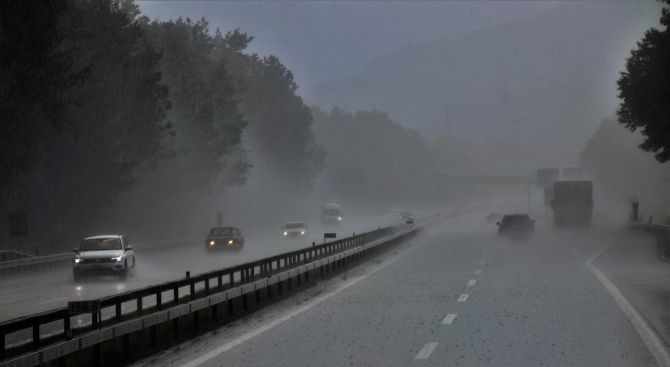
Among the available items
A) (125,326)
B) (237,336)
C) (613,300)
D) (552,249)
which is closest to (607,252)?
(552,249)

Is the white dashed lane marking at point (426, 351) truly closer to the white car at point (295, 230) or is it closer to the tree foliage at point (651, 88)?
the tree foliage at point (651, 88)

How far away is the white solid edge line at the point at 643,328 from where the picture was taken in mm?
15508

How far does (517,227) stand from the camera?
225 ft

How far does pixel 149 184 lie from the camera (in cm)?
8375

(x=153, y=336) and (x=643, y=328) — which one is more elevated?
(x=153, y=336)

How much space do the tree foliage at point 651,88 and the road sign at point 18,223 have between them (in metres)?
30.0

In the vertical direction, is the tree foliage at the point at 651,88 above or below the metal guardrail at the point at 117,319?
above

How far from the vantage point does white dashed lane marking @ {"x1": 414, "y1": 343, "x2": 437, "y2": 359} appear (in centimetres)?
1566

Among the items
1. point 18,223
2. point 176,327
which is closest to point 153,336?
point 176,327

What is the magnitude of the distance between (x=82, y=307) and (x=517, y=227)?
5641 cm

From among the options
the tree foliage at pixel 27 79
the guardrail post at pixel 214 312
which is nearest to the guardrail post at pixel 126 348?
the guardrail post at pixel 214 312

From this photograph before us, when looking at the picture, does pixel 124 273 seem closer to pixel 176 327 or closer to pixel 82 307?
pixel 176 327

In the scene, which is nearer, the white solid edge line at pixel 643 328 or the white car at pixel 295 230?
the white solid edge line at pixel 643 328

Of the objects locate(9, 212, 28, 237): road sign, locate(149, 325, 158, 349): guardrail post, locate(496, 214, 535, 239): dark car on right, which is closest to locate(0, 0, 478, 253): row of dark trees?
locate(9, 212, 28, 237): road sign
